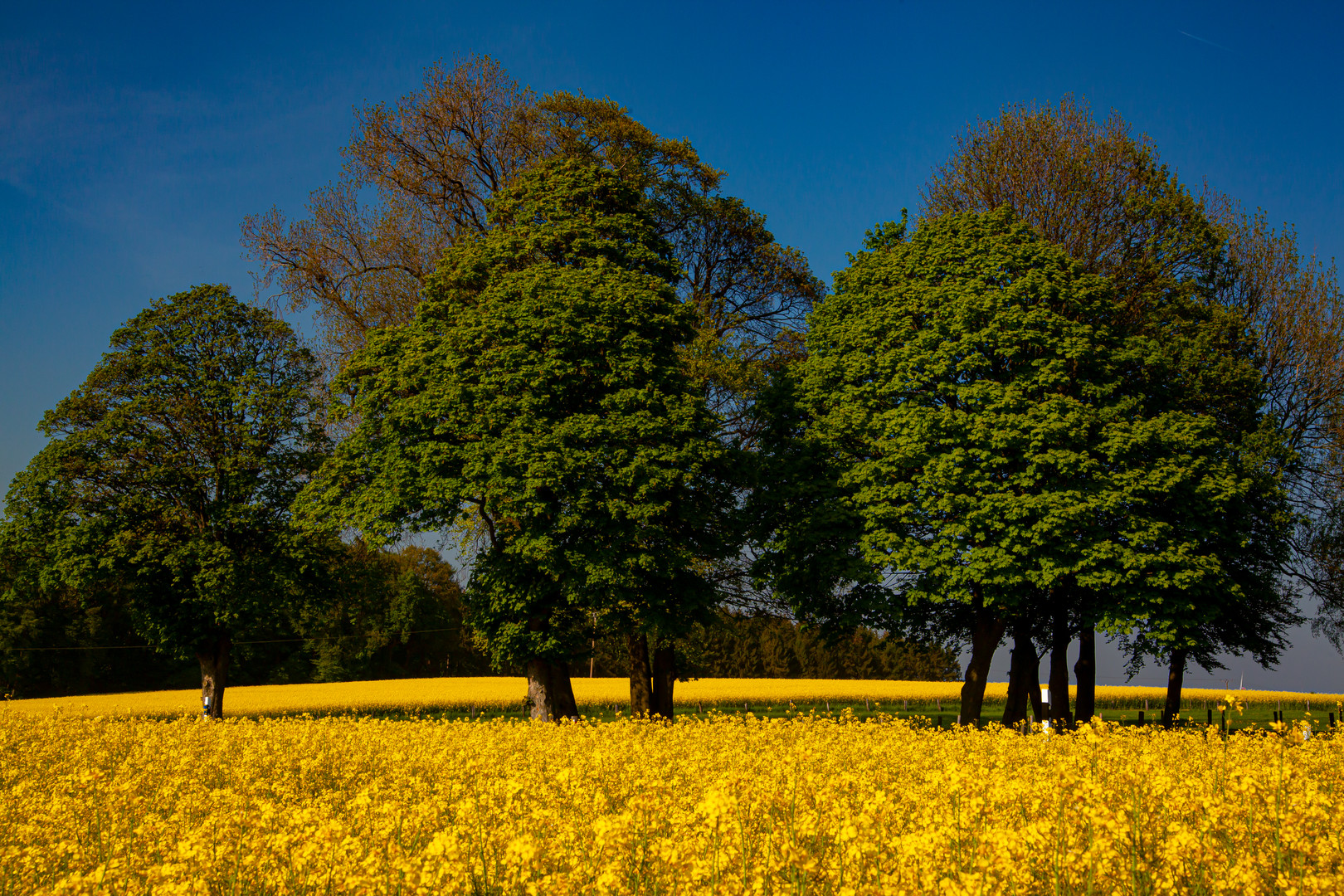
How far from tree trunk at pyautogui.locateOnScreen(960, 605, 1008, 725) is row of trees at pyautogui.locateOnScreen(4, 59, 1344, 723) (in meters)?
0.09

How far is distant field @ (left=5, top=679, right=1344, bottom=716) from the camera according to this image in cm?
4406

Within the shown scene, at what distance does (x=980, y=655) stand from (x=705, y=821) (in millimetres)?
21565

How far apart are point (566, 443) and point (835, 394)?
8091 millimetres

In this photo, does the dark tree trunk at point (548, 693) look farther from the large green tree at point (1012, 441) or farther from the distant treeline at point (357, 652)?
the distant treeline at point (357, 652)

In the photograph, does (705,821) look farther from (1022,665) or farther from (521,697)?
(521,697)

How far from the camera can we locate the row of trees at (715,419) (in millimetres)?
23578

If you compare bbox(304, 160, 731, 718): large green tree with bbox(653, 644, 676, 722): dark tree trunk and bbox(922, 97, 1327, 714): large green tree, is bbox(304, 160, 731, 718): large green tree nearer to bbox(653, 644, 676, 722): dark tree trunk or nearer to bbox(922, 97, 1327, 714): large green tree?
bbox(653, 644, 676, 722): dark tree trunk

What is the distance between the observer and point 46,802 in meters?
9.99

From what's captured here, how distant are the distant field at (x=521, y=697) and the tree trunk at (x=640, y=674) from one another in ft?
43.6

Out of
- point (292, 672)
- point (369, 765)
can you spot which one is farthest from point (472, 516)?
point (292, 672)

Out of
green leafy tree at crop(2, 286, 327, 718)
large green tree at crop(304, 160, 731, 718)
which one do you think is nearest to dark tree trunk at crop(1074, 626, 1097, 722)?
large green tree at crop(304, 160, 731, 718)

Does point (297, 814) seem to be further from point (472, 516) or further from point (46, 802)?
point (472, 516)

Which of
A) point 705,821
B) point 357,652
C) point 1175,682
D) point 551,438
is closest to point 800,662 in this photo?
point 357,652

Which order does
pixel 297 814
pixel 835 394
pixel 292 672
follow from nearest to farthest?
pixel 297 814 < pixel 835 394 < pixel 292 672
